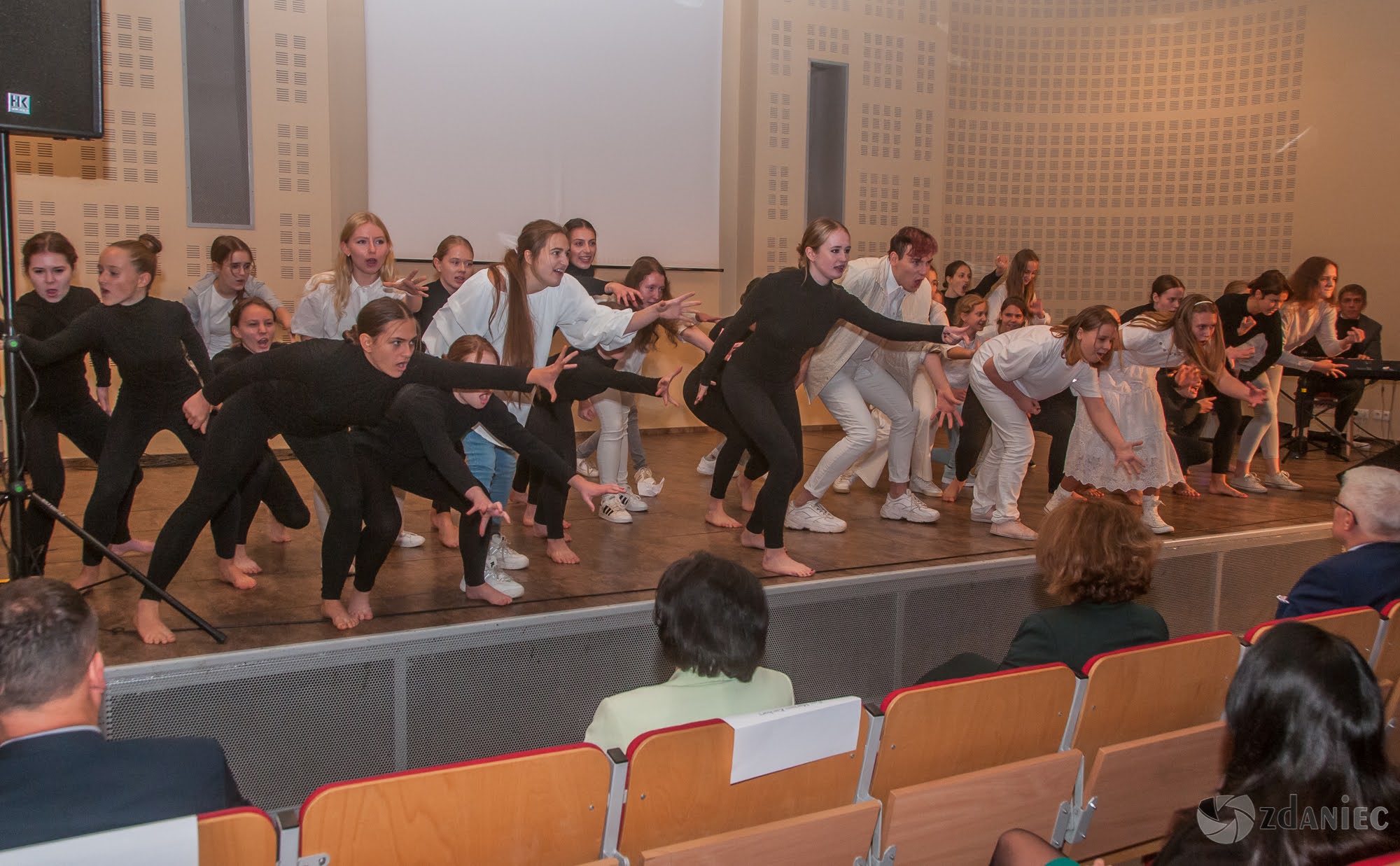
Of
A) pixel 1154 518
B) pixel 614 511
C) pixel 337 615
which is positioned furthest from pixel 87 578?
pixel 1154 518

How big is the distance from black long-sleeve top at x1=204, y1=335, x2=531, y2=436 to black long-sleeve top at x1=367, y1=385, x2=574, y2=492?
95 mm

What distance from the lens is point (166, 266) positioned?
6.74 m

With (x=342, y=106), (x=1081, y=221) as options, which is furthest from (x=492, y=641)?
(x=1081, y=221)

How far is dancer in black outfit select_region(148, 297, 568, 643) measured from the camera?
3.28 m

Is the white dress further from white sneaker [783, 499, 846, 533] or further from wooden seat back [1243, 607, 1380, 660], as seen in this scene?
wooden seat back [1243, 607, 1380, 660]

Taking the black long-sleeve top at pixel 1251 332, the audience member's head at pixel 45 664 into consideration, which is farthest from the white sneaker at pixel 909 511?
the audience member's head at pixel 45 664

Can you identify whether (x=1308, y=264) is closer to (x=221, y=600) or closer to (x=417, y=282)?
(x=417, y=282)

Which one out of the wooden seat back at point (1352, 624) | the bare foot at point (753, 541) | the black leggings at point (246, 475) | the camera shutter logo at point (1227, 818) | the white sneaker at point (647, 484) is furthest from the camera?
the white sneaker at point (647, 484)

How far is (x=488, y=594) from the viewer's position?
12.1 feet

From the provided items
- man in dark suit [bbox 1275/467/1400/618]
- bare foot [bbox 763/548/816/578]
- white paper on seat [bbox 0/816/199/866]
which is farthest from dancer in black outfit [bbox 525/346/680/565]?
white paper on seat [bbox 0/816/199/866]

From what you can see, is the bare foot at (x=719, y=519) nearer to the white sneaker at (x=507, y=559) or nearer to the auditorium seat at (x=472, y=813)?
the white sneaker at (x=507, y=559)

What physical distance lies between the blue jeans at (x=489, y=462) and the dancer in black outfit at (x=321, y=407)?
2.08 ft

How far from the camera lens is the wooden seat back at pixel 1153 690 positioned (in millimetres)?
2271

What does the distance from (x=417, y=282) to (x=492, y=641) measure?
224cm
